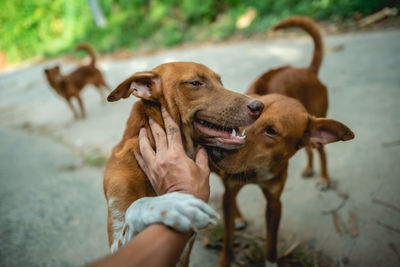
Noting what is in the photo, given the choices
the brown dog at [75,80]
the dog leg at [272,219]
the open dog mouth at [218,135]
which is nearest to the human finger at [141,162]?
the open dog mouth at [218,135]

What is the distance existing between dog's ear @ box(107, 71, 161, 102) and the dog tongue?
17.6 inches

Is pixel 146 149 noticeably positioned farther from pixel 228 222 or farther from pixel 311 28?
pixel 311 28

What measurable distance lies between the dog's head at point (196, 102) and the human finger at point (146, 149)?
0.92ft

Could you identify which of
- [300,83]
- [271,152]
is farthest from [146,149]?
[300,83]

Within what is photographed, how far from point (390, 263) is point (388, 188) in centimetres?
98

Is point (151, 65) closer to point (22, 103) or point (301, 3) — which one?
point (22, 103)

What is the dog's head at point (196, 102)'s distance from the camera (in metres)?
1.91

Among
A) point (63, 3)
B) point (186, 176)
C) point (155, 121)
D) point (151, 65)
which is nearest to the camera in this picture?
point (186, 176)

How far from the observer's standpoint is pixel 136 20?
16.4 meters

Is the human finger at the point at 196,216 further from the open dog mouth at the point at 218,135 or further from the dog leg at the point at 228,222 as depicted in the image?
the dog leg at the point at 228,222

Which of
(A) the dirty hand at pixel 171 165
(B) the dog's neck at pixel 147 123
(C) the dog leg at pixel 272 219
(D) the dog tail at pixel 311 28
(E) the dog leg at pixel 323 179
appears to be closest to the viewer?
(A) the dirty hand at pixel 171 165

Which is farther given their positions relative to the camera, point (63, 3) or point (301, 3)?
point (63, 3)

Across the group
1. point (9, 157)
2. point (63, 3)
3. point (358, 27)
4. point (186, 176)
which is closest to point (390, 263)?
point (186, 176)

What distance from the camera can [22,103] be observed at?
974 centimetres
